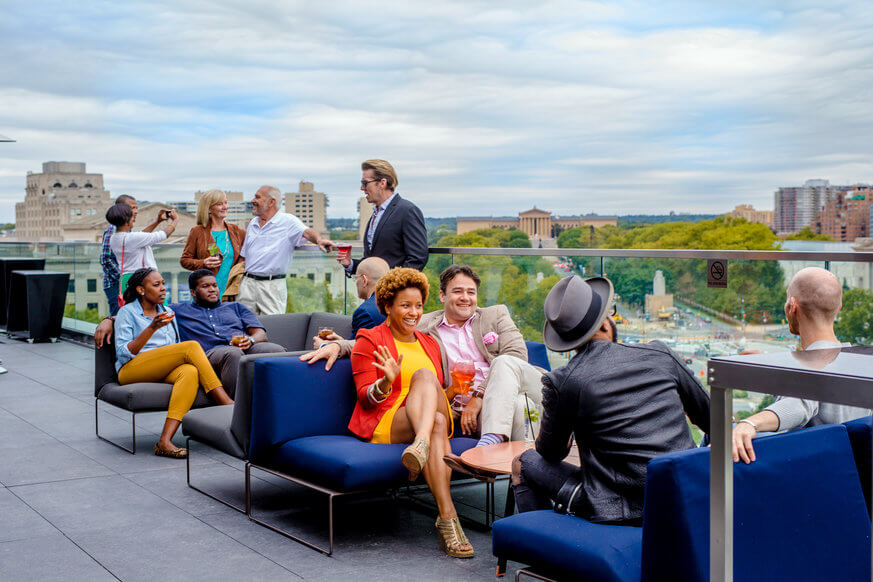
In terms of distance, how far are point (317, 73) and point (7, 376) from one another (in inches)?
3021

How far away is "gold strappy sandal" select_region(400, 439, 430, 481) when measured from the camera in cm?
389

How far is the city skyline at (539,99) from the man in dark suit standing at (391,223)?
51.5 meters

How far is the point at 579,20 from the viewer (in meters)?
84.8

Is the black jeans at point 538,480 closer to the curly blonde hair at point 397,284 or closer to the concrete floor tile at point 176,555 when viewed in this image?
the concrete floor tile at point 176,555

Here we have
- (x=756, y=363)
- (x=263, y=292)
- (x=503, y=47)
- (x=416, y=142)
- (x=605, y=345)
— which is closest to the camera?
(x=756, y=363)

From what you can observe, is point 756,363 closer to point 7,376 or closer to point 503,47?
point 7,376

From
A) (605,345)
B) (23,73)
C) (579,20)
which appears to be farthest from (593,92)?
(605,345)

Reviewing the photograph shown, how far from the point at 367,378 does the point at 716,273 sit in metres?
2.37

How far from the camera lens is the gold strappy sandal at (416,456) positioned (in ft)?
12.8

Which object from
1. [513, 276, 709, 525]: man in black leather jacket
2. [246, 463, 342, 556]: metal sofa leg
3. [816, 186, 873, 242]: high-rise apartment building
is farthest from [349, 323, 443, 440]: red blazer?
[816, 186, 873, 242]: high-rise apartment building

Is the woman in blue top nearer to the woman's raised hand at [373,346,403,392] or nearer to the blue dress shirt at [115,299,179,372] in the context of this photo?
the blue dress shirt at [115,299,179,372]

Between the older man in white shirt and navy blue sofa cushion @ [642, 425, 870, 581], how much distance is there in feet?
18.0

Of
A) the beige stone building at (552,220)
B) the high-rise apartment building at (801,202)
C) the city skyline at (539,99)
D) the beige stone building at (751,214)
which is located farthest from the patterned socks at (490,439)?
the high-rise apartment building at (801,202)

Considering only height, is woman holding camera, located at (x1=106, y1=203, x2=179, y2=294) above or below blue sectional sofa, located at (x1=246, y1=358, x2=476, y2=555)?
above
